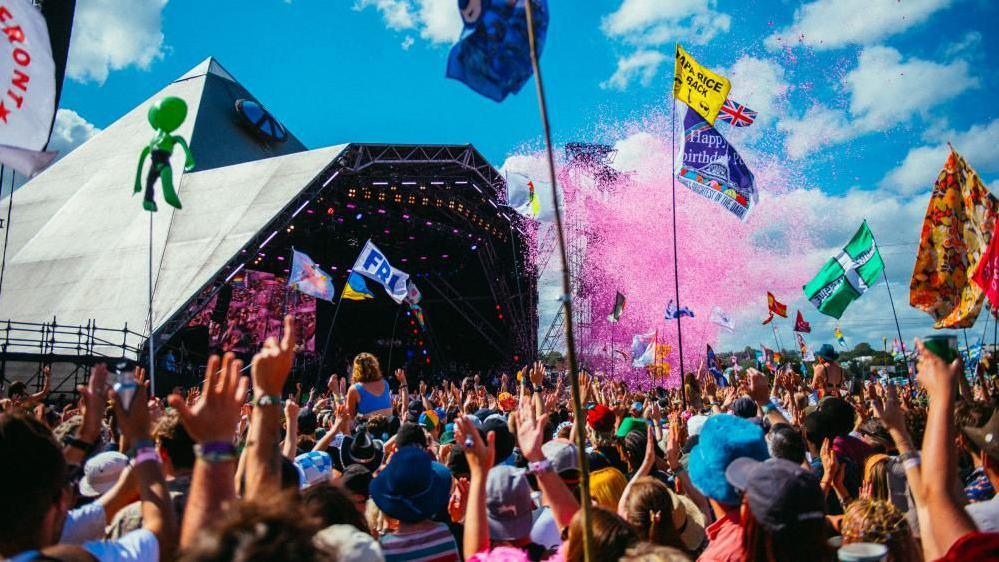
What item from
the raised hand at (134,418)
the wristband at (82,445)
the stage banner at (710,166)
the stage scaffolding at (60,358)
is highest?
the stage banner at (710,166)

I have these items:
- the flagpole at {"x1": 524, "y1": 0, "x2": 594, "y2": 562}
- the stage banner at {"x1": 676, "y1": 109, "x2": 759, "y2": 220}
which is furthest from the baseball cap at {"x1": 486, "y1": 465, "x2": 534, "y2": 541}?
the stage banner at {"x1": 676, "y1": 109, "x2": 759, "y2": 220}

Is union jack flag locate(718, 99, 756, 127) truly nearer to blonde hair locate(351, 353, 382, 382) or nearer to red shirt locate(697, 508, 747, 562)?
blonde hair locate(351, 353, 382, 382)

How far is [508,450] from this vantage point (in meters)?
4.24

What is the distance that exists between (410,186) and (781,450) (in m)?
17.8

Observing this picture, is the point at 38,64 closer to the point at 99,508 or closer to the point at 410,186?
the point at 99,508

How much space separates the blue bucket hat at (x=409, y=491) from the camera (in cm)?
260

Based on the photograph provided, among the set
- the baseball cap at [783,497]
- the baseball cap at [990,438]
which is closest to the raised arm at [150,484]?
the baseball cap at [783,497]

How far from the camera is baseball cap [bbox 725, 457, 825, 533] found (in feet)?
6.10

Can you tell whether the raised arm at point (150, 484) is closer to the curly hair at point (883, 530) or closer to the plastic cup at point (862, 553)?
A: the plastic cup at point (862, 553)

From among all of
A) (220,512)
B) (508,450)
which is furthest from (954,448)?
(508,450)

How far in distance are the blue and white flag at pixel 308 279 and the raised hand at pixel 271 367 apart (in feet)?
38.3

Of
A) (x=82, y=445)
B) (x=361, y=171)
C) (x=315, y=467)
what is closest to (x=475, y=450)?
(x=82, y=445)

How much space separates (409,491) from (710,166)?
27.8 feet

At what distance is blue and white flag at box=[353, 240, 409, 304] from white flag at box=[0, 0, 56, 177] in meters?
8.85
